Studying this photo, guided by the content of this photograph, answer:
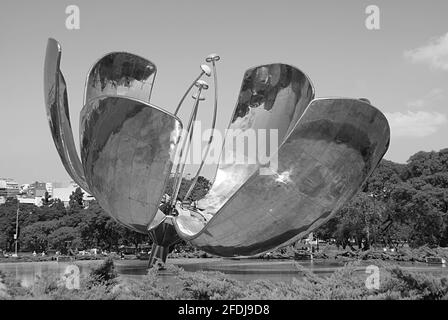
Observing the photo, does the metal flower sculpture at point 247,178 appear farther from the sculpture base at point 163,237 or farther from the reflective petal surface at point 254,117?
the reflective petal surface at point 254,117

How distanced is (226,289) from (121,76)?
6906 millimetres

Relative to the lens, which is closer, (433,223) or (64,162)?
(64,162)

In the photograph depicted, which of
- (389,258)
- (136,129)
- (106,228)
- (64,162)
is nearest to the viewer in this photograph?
(136,129)

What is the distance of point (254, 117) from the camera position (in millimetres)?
13430

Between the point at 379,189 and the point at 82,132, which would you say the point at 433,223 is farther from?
the point at 82,132

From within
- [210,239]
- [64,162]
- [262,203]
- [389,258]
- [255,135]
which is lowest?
[389,258]

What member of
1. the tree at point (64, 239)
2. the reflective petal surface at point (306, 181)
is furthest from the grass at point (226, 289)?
the tree at point (64, 239)

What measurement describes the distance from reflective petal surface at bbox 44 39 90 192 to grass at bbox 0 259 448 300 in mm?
3536

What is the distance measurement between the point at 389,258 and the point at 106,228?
18.9m

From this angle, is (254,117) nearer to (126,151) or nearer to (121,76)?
(121,76)

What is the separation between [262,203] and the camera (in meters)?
8.73
